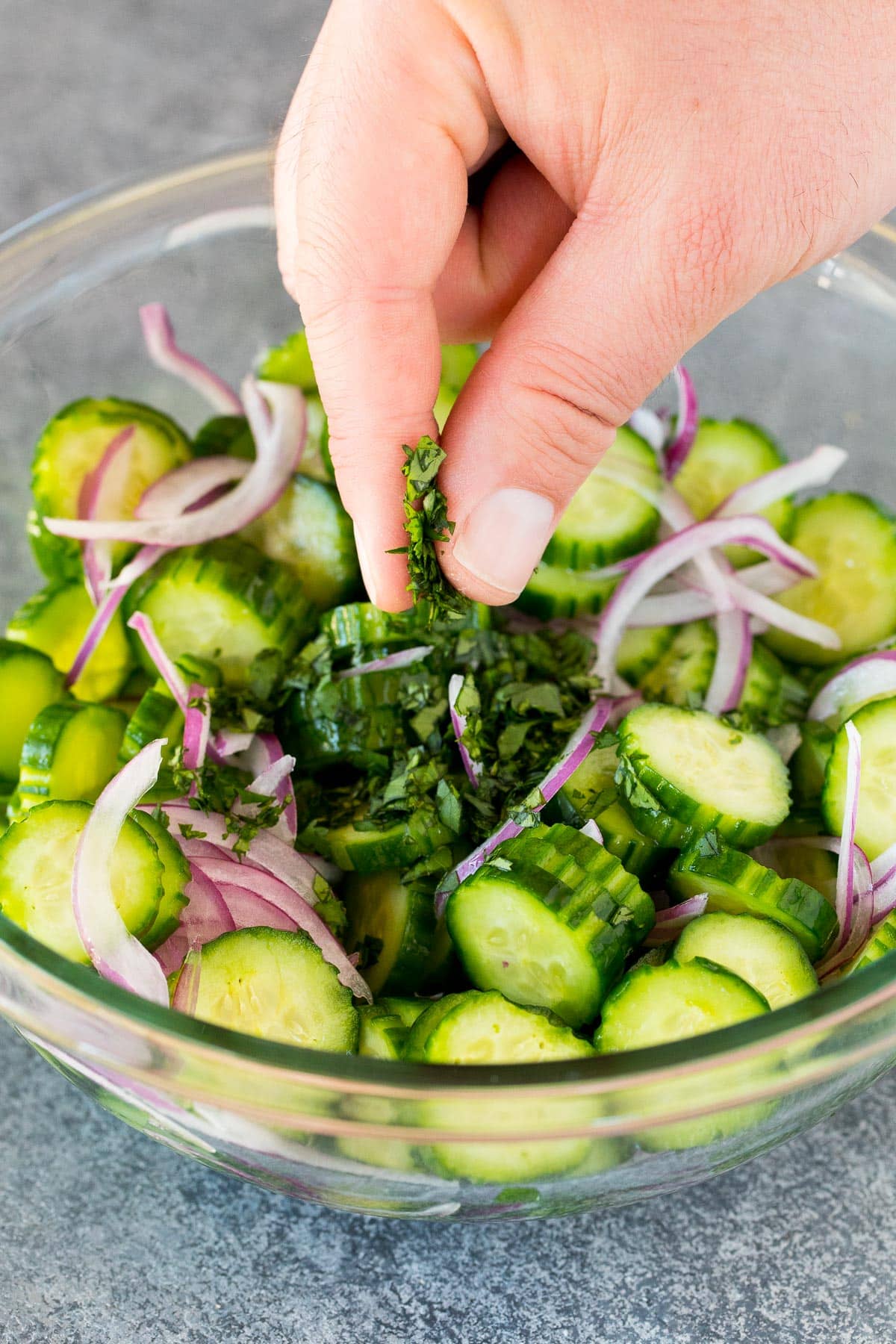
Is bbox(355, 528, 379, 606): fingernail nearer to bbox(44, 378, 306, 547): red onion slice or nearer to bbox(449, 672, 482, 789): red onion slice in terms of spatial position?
bbox(449, 672, 482, 789): red onion slice

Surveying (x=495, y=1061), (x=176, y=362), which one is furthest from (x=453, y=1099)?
(x=176, y=362)

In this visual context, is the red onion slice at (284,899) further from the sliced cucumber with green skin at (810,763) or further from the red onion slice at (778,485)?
the red onion slice at (778,485)

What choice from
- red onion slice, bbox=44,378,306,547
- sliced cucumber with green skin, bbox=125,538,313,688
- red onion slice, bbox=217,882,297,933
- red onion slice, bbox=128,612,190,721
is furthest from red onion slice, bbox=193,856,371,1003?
red onion slice, bbox=44,378,306,547

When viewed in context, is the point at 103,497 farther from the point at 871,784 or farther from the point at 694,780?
the point at 871,784

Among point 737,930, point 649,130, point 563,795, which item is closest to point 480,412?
point 649,130

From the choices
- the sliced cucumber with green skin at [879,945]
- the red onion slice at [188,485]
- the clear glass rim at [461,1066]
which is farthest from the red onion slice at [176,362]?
the sliced cucumber with green skin at [879,945]

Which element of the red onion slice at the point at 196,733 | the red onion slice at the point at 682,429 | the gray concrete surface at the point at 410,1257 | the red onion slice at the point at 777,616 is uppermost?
the red onion slice at the point at 682,429
